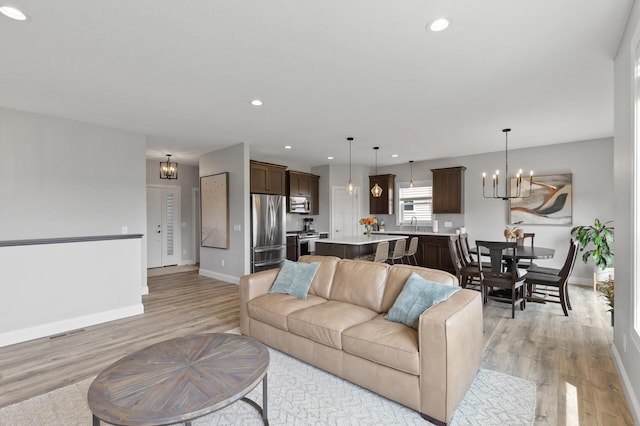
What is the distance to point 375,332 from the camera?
2.21 m

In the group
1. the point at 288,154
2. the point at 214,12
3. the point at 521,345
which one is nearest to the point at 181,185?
the point at 288,154

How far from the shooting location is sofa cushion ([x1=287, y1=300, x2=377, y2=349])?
2.37 metres

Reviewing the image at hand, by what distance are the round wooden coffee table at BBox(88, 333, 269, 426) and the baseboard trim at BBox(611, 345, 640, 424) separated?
7.61 ft

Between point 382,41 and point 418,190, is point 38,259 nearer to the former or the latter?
point 382,41

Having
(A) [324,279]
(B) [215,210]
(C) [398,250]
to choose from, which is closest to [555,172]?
(C) [398,250]

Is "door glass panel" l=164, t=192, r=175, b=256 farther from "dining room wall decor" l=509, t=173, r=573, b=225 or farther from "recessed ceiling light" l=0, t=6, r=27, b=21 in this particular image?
"dining room wall decor" l=509, t=173, r=573, b=225

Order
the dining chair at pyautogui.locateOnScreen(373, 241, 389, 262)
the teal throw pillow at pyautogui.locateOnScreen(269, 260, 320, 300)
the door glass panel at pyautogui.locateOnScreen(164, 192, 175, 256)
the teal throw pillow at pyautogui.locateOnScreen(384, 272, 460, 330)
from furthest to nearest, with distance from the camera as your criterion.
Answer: the door glass panel at pyautogui.locateOnScreen(164, 192, 175, 256) < the dining chair at pyautogui.locateOnScreen(373, 241, 389, 262) < the teal throw pillow at pyautogui.locateOnScreen(269, 260, 320, 300) < the teal throw pillow at pyautogui.locateOnScreen(384, 272, 460, 330)

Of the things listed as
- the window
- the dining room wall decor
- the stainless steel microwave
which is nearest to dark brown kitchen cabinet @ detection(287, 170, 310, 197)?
the stainless steel microwave

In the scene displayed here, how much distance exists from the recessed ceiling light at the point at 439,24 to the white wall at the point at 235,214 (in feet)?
13.6

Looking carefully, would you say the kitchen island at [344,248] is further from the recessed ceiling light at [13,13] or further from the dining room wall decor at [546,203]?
the recessed ceiling light at [13,13]

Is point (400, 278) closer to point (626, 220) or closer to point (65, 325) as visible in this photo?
point (626, 220)

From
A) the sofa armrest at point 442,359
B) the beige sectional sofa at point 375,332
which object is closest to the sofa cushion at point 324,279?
the beige sectional sofa at point 375,332

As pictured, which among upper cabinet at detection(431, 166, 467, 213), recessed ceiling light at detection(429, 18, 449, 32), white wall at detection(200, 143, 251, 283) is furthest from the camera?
upper cabinet at detection(431, 166, 467, 213)

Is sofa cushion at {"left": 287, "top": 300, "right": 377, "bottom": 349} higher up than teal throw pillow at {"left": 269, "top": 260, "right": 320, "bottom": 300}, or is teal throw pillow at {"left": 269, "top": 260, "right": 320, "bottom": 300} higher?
teal throw pillow at {"left": 269, "top": 260, "right": 320, "bottom": 300}
